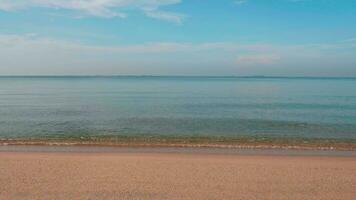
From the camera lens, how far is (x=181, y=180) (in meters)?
11.1

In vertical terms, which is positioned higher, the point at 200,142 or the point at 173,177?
the point at 173,177

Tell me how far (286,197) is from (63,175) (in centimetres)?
621

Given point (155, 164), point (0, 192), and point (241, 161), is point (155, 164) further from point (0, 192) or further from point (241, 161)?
point (0, 192)

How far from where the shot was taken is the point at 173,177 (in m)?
11.5

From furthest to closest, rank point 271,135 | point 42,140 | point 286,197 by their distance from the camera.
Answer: point 271,135 < point 42,140 < point 286,197

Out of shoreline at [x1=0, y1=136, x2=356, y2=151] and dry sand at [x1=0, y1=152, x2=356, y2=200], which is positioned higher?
dry sand at [x1=0, y1=152, x2=356, y2=200]

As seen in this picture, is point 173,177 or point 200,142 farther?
point 200,142

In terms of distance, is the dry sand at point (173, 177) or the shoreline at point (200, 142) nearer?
the dry sand at point (173, 177)

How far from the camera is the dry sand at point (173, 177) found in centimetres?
991

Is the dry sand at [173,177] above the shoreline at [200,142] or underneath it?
above

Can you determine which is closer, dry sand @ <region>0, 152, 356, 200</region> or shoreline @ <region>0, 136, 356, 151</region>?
dry sand @ <region>0, 152, 356, 200</region>

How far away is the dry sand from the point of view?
32.5 feet

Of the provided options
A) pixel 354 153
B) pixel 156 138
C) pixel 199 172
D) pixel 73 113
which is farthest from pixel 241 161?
pixel 73 113

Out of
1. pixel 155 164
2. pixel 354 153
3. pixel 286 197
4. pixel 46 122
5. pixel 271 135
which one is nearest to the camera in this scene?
pixel 286 197
